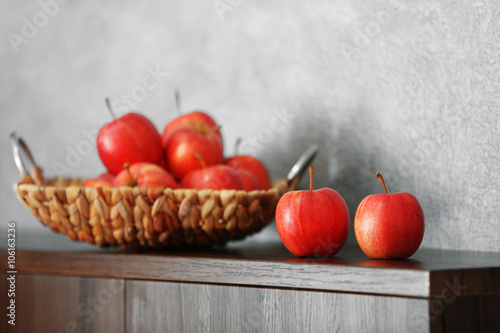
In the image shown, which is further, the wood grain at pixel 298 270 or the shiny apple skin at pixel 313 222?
the shiny apple skin at pixel 313 222

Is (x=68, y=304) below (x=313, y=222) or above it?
below

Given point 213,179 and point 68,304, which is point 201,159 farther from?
point 68,304

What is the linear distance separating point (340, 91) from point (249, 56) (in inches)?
9.3

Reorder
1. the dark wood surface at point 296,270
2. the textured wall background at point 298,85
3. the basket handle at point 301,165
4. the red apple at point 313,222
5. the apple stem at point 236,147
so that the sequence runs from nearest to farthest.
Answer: the dark wood surface at point 296,270
the red apple at point 313,222
the textured wall background at point 298,85
the basket handle at point 301,165
the apple stem at point 236,147

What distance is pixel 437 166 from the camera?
92 centimetres

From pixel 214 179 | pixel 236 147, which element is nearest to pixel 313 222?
pixel 214 179

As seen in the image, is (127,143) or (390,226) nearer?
(390,226)

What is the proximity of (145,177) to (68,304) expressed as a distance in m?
0.23

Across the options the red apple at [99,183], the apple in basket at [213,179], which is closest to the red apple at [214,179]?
the apple in basket at [213,179]

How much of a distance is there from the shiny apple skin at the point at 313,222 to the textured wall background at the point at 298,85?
297mm

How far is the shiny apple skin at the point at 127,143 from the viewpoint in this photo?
904 millimetres

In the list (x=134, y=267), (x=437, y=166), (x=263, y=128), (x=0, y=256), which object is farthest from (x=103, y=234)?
(x=437, y=166)

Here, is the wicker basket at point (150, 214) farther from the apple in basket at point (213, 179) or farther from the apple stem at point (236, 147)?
the apple stem at point (236, 147)

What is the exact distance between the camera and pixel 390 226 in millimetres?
649
